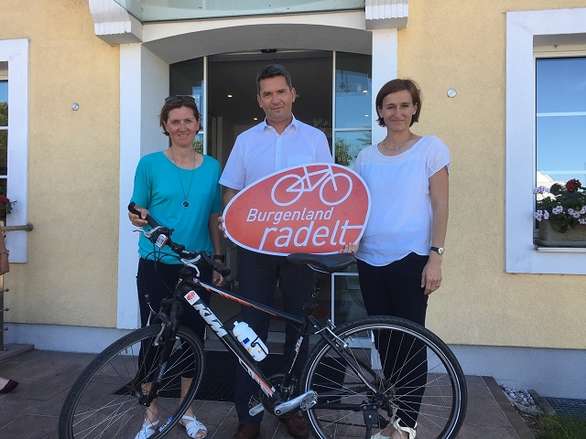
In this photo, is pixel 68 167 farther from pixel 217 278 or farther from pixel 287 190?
pixel 287 190

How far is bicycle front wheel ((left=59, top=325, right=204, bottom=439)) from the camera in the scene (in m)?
2.07

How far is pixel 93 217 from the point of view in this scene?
4195 millimetres

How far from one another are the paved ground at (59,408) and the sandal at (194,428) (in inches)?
2.6

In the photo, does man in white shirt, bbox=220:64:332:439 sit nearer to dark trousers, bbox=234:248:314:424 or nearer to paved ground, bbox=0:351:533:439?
dark trousers, bbox=234:248:314:424

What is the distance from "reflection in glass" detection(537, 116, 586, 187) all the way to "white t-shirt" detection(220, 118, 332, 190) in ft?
7.65

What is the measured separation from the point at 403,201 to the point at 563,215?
196 centimetres

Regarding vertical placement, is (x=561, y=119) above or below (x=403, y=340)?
above

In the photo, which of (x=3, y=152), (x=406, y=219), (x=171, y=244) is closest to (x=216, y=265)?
(x=171, y=244)

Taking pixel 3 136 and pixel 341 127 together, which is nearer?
pixel 341 127

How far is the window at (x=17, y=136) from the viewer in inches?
168

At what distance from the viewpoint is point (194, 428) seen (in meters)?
2.72

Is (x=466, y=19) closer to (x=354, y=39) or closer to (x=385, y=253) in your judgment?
(x=354, y=39)

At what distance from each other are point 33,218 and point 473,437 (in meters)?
4.00

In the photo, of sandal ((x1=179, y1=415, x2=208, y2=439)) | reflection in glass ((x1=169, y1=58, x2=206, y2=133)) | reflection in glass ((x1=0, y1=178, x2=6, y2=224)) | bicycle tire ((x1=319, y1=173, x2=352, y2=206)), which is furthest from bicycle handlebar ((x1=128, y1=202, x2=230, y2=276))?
reflection in glass ((x1=0, y1=178, x2=6, y2=224))
